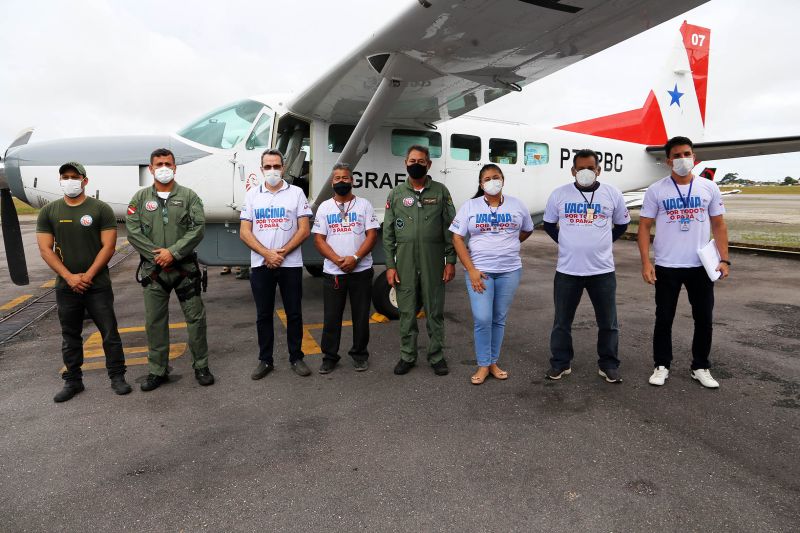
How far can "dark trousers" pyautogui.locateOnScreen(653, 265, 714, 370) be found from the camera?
11.8 ft

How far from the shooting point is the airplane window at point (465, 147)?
6.66m

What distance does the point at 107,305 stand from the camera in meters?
3.68

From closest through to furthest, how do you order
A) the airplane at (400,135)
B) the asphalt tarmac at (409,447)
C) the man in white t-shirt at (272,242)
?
1. the asphalt tarmac at (409,447)
2. the airplane at (400,135)
3. the man in white t-shirt at (272,242)

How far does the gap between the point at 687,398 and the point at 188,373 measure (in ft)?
13.4

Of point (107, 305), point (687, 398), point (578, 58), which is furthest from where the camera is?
point (578, 58)

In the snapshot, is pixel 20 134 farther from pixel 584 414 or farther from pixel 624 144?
pixel 624 144

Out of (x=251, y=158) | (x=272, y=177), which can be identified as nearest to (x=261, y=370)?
(x=272, y=177)

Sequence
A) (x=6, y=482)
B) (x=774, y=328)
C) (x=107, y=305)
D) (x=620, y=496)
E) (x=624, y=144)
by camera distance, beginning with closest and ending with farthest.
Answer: (x=620, y=496), (x=6, y=482), (x=107, y=305), (x=774, y=328), (x=624, y=144)

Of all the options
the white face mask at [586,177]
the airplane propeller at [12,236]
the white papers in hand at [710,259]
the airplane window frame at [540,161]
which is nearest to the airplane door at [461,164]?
the airplane window frame at [540,161]

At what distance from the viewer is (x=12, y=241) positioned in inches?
195

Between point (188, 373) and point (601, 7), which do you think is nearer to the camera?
point (601, 7)

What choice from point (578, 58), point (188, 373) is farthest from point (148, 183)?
point (578, 58)

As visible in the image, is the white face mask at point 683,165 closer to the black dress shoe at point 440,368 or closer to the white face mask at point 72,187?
the black dress shoe at point 440,368

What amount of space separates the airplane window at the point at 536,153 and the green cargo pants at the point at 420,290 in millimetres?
3931
